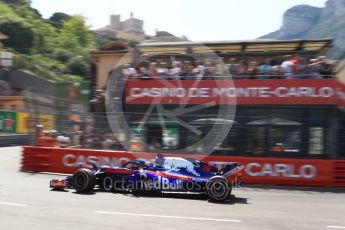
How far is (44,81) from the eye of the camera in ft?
182

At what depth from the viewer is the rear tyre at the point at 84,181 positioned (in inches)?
457

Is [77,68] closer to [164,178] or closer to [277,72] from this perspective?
[277,72]

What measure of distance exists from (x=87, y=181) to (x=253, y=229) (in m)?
5.24

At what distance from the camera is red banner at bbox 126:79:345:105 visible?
52.3 feet

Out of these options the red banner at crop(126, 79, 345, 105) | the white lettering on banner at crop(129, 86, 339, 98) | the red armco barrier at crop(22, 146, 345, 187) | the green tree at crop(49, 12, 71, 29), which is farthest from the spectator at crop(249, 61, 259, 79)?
the green tree at crop(49, 12, 71, 29)

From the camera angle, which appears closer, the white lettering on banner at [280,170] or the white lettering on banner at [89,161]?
the white lettering on banner at [280,170]

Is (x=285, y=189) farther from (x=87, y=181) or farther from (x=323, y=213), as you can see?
(x=87, y=181)

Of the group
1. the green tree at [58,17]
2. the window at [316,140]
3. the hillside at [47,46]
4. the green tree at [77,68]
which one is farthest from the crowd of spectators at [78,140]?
the green tree at [58,17]

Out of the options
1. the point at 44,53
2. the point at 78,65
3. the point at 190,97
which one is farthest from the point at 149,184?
the point at 44,53

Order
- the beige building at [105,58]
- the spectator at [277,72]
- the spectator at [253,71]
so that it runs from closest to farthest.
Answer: the spectator at [277,72], the spectator at [253,71], the beige building at [105,58]

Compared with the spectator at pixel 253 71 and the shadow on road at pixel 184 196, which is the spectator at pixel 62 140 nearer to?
the shadow on road at pixel 184 196

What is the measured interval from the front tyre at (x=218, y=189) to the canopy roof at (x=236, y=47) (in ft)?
27.9

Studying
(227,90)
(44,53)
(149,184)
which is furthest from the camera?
(44,53)

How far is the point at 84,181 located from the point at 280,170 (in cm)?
647
